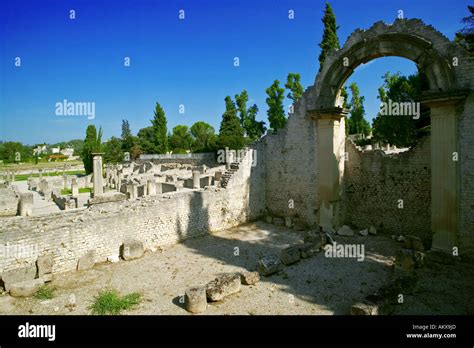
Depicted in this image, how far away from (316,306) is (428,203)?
6885 millimetres

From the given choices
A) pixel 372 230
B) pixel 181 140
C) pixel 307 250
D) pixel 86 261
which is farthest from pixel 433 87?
pixel 181 140

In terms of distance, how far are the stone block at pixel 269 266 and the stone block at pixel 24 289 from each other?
19.3 ft

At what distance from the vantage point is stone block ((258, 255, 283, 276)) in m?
8.53

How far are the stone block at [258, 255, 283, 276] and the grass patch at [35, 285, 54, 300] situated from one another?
542 centimetres

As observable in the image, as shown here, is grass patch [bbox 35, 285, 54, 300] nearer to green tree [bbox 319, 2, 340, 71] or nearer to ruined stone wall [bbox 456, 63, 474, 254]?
ruined stone wall [bbox 456, 63, 474, 254]

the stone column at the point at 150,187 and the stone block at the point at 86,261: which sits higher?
the stone column at the point at 150,187

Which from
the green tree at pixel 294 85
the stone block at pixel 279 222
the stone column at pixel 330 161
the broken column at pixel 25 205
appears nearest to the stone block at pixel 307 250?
the stone column at pixel 330 161

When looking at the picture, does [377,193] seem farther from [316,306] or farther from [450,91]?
[316,306]

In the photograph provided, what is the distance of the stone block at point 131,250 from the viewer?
9992mm

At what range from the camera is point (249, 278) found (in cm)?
793

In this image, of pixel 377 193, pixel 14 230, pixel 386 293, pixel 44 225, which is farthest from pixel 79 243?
pixel 377 193

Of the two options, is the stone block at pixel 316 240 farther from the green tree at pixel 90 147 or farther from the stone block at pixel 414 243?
the green tree at pixel 90 147

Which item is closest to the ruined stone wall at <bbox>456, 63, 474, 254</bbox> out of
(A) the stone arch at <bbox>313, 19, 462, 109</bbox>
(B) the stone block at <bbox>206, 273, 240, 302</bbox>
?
(A) the stone arch at <bbox>313, 19, 462, 109</bbox>

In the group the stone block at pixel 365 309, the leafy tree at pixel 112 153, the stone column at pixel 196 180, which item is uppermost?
the leafy tree at pixel 112 153
